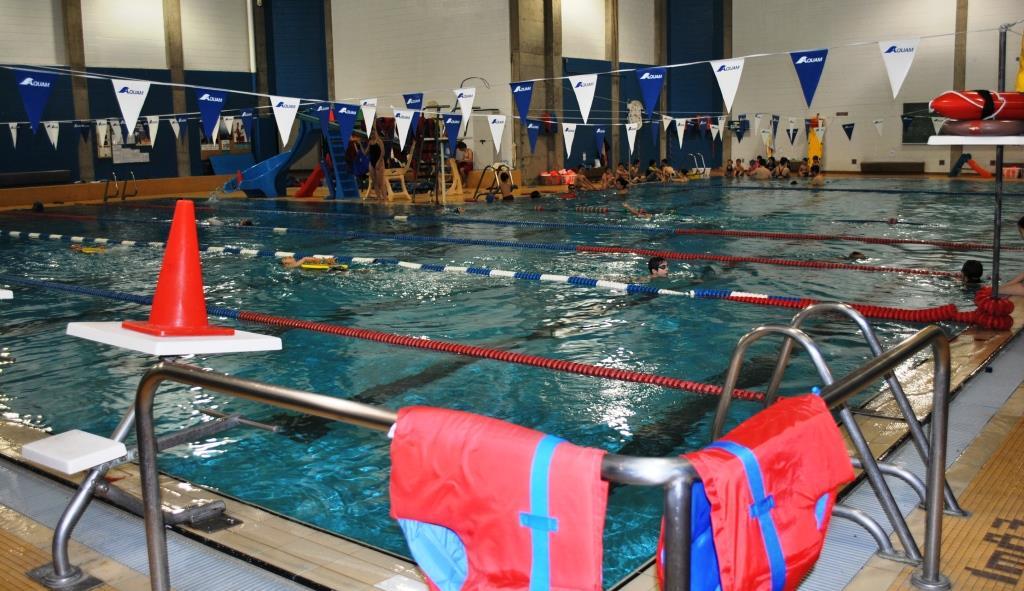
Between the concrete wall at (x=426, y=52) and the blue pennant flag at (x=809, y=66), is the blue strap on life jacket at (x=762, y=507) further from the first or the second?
the concrete wall at (x=426, y=52)

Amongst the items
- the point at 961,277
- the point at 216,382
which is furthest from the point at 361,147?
the point at 216,382

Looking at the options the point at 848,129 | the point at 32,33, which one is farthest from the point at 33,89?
the point at 848,129

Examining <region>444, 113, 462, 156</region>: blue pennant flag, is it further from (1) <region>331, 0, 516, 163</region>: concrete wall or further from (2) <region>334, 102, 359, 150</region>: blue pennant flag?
(1) <region>331, 0, 516, 163</region>: concrete wall

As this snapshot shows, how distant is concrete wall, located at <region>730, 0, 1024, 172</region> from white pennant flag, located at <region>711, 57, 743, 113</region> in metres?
15.4

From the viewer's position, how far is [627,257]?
34.5 ft

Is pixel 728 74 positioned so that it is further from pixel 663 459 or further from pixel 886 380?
pixel 663 459

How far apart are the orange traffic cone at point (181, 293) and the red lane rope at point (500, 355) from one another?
2444 mm

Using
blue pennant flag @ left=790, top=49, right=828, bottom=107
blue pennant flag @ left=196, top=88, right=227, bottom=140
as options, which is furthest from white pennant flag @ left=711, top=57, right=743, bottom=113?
blue pennant flag @ left=196, top=88, right=227, bottom=140

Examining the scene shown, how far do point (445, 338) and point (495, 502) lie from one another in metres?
4.95

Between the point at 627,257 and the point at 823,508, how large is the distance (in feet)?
28.4

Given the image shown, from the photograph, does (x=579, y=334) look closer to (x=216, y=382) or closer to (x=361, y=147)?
(x=216, y=382)

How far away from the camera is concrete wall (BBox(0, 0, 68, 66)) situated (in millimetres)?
21453

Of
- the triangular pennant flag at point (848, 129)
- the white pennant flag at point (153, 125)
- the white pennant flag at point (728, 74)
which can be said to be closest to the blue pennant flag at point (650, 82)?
the white pennant flag at point (728, 74)

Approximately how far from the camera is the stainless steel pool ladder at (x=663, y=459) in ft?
4.80
